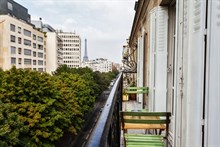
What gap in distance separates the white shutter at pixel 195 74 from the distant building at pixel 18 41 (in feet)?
127

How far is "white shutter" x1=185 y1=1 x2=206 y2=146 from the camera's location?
6.95ft

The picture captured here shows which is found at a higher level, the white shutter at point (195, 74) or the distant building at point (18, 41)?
the distant building at point (18, 41)

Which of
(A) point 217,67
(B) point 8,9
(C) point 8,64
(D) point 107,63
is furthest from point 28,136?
(D) point 107,63

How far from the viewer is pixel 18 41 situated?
42188 mm

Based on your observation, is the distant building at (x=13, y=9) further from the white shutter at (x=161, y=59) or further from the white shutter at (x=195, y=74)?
the white shutter at (x=195, y=74)

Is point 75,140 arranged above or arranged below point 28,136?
below

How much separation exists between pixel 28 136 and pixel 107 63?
11753 cm

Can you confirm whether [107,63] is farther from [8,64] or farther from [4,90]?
[4,90]

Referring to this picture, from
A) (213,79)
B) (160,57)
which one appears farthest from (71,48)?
(213,79)

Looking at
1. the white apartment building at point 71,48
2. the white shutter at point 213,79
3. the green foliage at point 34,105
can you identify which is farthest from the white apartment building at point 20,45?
the white shutter at point 213,79

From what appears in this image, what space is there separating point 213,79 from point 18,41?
143 ft

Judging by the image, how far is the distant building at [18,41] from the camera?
3816 cm

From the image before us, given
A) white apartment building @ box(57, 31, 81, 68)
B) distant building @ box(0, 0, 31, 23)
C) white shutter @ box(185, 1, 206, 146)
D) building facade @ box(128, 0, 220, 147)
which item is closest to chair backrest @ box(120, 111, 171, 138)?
building facade @ box(128, 0, 220, 147)

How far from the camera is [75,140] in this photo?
752 inches
